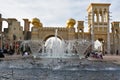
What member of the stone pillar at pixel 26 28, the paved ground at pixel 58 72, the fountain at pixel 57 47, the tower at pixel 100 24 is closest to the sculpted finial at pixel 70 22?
the tower at pixel 100 24

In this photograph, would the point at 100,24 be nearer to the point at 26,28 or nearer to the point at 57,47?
the point at 26,28

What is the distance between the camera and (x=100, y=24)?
55.8m

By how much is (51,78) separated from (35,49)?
21975mm

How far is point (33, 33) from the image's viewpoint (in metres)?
54.8

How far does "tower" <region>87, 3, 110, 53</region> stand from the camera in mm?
54812

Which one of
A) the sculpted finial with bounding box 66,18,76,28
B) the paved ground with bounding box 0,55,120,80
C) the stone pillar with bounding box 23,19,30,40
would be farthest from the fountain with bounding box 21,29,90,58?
the sculpted finial with bounding box 66,18,76,28

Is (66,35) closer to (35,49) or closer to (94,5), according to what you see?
(94,5)

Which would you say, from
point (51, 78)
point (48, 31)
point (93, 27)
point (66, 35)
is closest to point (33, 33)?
point (48, 31)

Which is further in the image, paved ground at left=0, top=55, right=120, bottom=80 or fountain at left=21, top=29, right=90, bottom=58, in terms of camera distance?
fountain at left=21, top=29, right=90, bottom=58

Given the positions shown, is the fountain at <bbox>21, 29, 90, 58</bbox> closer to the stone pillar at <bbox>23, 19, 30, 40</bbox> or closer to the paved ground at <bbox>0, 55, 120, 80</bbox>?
the stone pillar at <bbox>23, 19, 30, 40</bbox>

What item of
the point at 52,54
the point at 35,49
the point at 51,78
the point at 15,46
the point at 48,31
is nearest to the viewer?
the point at 51,78

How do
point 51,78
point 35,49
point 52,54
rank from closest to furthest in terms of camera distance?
point 51,78
point 35,49
point 52,54

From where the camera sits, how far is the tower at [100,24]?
180 ft

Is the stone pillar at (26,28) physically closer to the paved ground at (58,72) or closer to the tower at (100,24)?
the tower at (100,24)
